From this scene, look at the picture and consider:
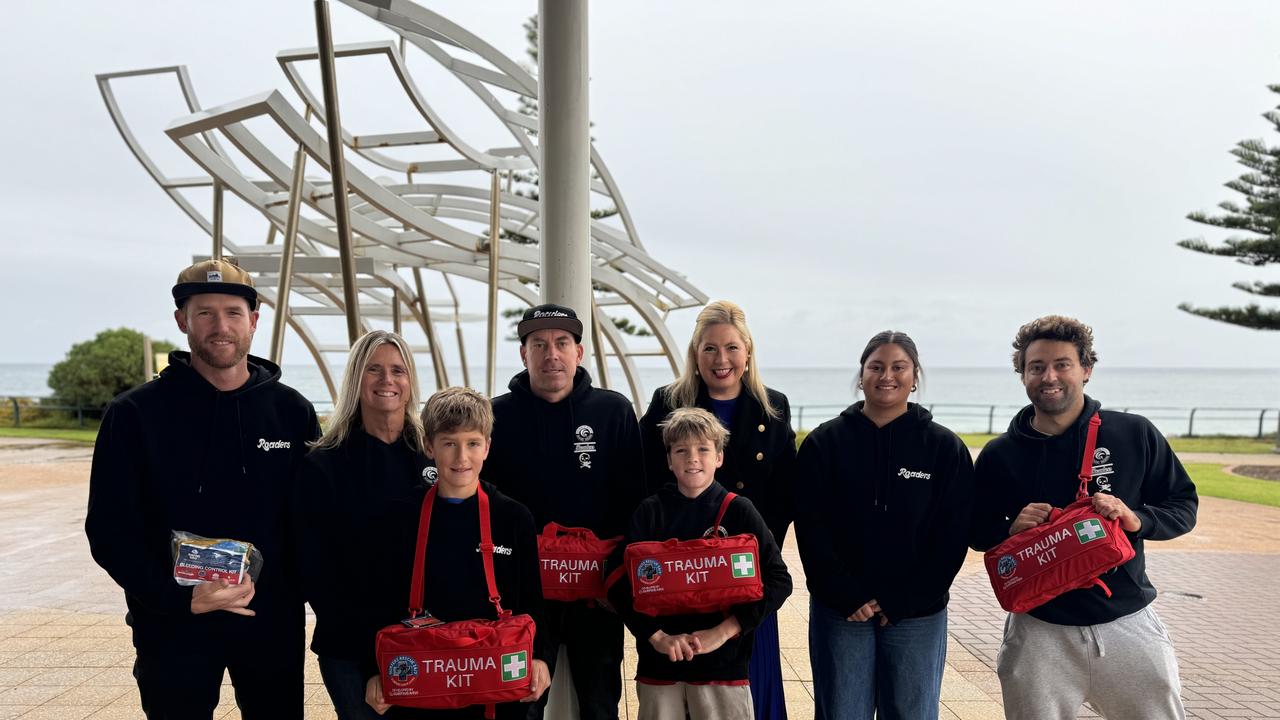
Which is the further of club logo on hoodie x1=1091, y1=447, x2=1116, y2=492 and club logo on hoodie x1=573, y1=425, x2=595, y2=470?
club logo on hoodie x1=573, y1=425, x2=595, y2=470

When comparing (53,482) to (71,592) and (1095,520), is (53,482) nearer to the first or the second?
(71,592)

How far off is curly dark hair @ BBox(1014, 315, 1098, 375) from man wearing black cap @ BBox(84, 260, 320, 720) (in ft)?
9.37

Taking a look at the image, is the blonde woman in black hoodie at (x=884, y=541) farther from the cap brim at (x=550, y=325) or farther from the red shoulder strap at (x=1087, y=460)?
the cap brim at (x=550, y=325)

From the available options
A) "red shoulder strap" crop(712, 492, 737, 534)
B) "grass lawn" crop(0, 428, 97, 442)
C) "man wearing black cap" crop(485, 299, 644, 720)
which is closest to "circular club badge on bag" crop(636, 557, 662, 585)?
"red shoulder strap" crop(712, 492, 737, 534)

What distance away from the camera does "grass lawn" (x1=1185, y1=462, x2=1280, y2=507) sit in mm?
14453

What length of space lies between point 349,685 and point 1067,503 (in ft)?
8.97

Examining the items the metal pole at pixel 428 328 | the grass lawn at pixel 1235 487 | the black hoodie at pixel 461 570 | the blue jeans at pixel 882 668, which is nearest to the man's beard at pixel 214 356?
the black hoodie at pixel 461 570

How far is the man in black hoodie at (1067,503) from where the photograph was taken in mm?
2939

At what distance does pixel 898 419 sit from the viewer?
3188 millimetres

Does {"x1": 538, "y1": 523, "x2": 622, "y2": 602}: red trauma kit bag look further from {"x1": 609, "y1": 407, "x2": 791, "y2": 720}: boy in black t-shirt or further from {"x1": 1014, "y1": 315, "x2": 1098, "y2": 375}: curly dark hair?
{"x1": 1014, "y1": 315, "x2": 1098, "y2": 375}: curly dark hair

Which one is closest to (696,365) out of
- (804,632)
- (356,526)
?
(356,526)

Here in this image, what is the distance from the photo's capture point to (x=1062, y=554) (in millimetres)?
2875

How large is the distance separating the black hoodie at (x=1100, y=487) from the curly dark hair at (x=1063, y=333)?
0.61 feet

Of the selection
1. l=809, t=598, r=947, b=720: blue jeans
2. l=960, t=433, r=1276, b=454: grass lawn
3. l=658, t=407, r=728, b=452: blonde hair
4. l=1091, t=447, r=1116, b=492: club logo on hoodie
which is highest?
l=658, t=407, r=728, b=452: blonde hair
